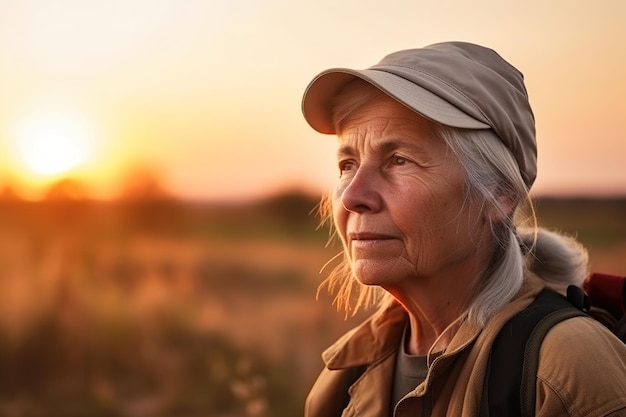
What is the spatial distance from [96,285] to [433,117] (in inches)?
128

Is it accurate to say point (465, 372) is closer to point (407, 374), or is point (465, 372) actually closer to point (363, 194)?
point (407, 374)

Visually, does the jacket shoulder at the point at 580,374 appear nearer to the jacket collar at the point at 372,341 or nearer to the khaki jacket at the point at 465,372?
the khaki jacket at the point at 465,372

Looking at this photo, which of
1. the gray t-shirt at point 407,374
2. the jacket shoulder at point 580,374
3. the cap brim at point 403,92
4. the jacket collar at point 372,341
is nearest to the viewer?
the jacket shoulder at point 580,374

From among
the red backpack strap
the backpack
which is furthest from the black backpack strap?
the red backpack strap

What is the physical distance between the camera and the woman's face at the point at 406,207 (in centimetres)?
172

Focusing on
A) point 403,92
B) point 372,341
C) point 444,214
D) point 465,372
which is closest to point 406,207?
point 444,214

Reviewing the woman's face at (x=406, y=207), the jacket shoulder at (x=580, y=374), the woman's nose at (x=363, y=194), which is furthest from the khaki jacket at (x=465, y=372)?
the woman's nose at (x=363, y=194)

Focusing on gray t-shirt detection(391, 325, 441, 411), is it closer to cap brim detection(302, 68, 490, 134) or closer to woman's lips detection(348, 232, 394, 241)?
woman's lips detection(348, 232, 394, 241)

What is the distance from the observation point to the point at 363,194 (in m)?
1.74

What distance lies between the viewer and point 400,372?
1.93m

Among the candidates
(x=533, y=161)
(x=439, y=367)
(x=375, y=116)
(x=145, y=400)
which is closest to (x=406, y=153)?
(x=375, y=116)

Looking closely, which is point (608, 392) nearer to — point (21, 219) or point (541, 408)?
point (541, 408)

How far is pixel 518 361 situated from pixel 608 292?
0.43 m

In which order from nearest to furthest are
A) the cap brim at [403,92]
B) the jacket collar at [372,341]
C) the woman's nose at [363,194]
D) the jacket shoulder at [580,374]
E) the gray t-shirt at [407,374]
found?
the jacket shoulder at [580,374]
the cap brim at [403,92]
the woman's nose at [363,194]
the gray t-shirt at [407,374]
the jacket collar at [372,341]
